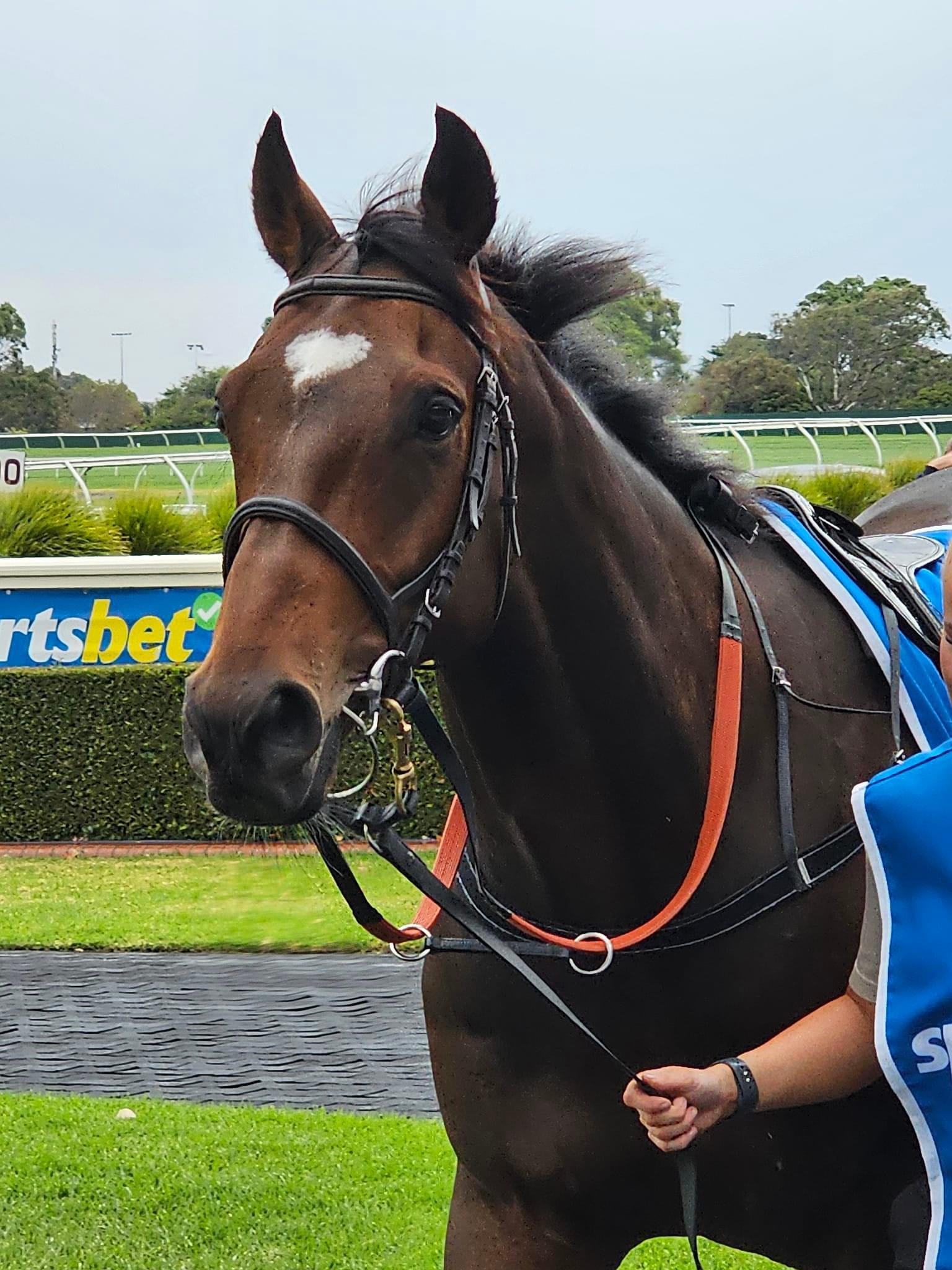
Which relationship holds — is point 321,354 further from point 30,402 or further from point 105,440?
point 30,402

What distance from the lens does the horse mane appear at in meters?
2.12

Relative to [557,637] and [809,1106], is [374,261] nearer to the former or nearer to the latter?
[557,637]

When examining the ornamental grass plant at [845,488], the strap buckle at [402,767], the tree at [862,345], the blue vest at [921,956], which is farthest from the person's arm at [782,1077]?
the tree at [862,345]

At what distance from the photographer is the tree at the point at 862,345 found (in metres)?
35.3

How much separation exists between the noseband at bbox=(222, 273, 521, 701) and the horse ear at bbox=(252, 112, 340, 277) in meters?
0.14

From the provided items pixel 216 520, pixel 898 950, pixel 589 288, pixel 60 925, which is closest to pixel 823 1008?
pixel 898 950

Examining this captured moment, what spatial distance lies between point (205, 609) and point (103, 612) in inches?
29.3

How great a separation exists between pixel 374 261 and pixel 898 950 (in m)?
1.12

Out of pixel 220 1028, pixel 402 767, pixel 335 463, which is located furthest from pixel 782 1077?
pixel 220 1028

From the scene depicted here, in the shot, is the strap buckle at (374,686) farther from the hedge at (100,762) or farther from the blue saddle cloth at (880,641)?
the hedge at (100,762)

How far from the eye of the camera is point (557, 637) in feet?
7.38

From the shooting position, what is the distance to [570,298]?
2418 mm

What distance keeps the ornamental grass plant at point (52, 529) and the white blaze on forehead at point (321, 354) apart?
32.2 ft

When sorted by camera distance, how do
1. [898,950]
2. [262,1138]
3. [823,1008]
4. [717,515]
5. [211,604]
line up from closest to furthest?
1. [898,950]
2. [823,1008]
3. [717,515]
4. [262,1138]
5. [211,604]
